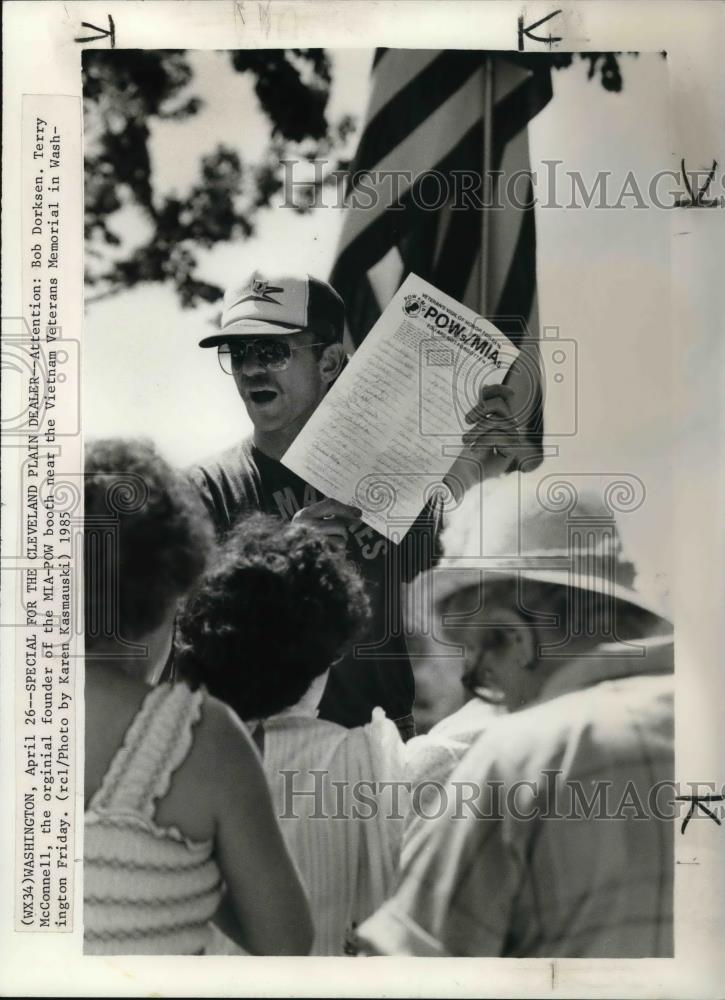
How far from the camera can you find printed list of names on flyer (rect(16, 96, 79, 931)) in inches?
37.6

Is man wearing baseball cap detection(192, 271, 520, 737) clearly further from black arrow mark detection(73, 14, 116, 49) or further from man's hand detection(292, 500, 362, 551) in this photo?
black arrow mark detection(73, 14, 116, 49)

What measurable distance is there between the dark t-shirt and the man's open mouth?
63mm

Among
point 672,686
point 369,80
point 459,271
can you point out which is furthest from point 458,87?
point 672,686

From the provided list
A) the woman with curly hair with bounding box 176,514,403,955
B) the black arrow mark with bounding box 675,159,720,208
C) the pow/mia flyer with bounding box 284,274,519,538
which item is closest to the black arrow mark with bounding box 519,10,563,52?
the black arrow mark with bounding box 675,159,720,208

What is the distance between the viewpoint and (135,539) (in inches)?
37.4

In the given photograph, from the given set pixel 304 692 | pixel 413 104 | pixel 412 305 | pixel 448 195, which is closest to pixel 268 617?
pixel 304 692

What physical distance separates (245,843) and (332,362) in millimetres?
655

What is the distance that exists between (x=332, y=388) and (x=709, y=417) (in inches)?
20.3

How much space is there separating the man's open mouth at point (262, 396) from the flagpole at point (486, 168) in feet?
1.00

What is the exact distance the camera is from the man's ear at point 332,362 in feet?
3.13

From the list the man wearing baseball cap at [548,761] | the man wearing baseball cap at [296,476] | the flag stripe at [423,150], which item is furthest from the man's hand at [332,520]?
the flag stripe at [423,150]

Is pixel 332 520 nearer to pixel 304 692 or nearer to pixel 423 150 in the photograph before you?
pixel 304 692

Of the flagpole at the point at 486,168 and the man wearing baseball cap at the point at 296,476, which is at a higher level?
the flagpole at the point at 486,168

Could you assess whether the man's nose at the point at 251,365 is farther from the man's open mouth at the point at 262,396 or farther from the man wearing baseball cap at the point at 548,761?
the man wearing baseball cap at the point at 548,761
